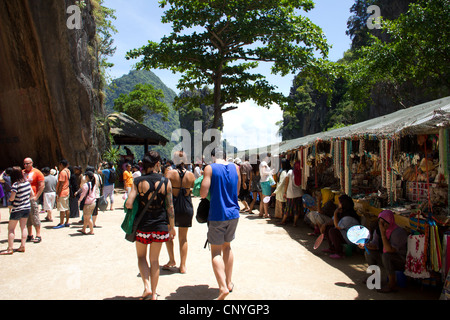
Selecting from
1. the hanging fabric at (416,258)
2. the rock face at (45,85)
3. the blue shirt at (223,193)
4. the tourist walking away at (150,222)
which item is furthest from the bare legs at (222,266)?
the rock face at (45,85)

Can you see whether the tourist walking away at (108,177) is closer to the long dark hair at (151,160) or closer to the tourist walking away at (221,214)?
the long dark hair at (151,160)

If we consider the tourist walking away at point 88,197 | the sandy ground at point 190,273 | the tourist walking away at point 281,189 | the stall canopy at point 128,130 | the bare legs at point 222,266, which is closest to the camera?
the bare legs at point 222,266

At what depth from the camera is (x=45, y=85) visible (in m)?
14.4

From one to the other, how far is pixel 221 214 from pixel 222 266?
604 mm

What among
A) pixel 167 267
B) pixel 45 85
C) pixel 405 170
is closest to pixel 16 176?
pixel 167 267

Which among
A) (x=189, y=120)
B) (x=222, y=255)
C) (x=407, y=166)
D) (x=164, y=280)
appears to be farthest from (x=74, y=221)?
(x=189, y=120)

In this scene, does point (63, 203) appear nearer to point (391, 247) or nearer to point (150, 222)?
point (150, 222)

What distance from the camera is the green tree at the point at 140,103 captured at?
39.5 m

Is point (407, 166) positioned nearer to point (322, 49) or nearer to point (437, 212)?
point (437, 212)

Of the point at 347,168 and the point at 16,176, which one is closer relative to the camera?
the point at 16,176

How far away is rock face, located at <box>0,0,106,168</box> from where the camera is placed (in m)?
13.8

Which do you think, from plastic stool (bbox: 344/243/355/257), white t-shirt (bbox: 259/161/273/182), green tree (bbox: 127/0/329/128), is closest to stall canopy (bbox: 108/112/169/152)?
green tree (bbox: 127/0/329/128)

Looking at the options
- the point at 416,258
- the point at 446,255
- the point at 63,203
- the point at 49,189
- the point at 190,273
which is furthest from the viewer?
the point at 49,189

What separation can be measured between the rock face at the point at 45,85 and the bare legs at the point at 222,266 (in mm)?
12567
